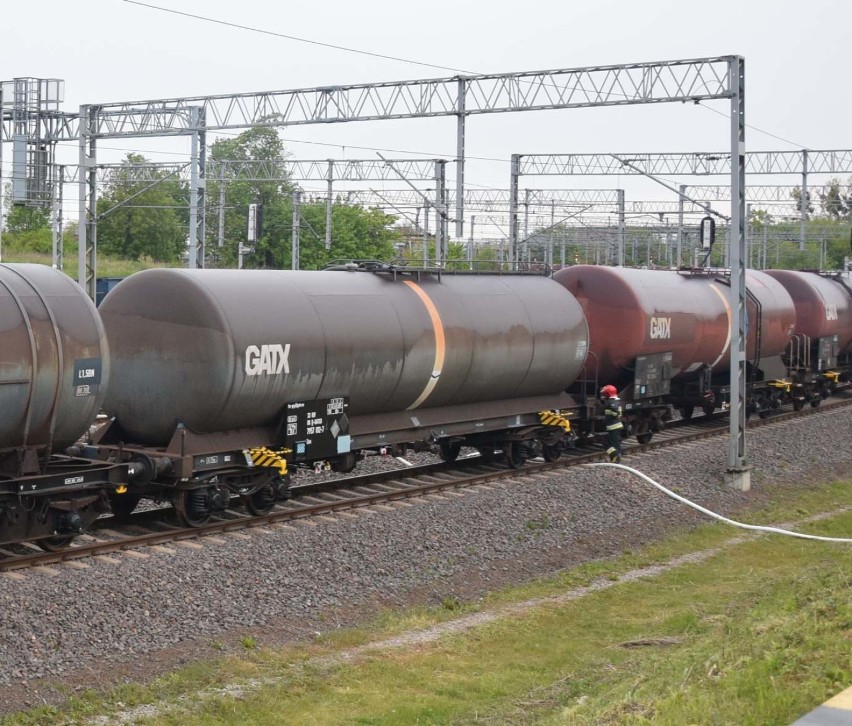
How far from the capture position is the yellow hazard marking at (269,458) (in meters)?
15.4

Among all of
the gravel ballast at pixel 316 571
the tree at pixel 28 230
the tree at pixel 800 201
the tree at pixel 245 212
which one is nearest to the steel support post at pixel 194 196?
the gravel ballast at pixel 316 571

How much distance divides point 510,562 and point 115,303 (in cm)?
632

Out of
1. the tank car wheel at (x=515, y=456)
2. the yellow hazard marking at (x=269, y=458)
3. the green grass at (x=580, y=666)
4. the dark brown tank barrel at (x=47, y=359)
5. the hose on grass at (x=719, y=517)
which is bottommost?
the green grass at (x=580, y=666)

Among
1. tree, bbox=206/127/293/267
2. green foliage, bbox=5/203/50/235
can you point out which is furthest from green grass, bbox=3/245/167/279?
tree, bbox=206/127/293/267


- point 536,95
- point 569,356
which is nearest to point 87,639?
point 569,356

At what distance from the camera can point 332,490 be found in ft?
58.7

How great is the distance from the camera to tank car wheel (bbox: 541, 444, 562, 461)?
70.1 feet

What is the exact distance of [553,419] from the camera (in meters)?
20.7

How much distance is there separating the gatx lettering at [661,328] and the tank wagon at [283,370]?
12.6 feet

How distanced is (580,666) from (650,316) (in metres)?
11.4

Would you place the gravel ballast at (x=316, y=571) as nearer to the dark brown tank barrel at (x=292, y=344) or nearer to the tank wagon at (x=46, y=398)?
the tank wagon at (x=46, y=398)

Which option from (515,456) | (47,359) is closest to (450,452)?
(515,456)

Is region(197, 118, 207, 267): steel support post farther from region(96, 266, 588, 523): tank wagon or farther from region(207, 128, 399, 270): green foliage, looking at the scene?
region(207, 128, 399, 270): green foliage

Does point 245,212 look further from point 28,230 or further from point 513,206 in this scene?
point 513,206
